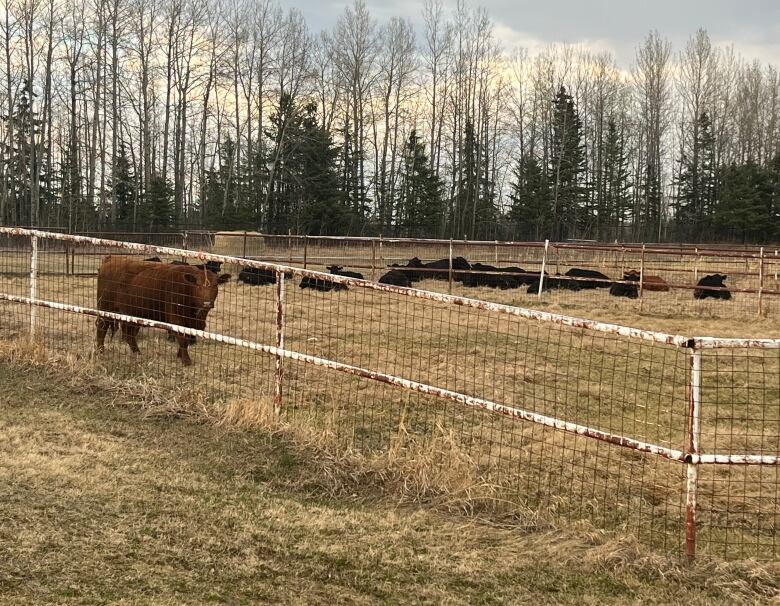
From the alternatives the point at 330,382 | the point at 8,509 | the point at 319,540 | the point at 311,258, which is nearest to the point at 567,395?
the point at 330,382

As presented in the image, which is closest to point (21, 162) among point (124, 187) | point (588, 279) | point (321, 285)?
point (124, 187)

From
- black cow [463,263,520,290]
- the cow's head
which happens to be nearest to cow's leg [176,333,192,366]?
the cow's head

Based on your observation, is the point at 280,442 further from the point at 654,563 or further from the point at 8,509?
the point at 654,563

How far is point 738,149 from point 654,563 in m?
67.5

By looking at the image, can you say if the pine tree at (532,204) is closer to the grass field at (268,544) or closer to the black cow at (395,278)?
the black cow at (395,278)

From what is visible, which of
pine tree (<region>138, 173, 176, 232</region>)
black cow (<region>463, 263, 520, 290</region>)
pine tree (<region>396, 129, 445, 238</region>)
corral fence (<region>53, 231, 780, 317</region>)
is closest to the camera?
corral fence (<region>53, 231, 780, 317</region>)

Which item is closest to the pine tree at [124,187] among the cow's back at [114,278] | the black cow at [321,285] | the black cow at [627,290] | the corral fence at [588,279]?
the corral fence at [588,279]

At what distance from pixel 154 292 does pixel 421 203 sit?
42.2 m

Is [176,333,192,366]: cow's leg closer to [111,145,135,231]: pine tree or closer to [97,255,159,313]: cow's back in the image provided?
[97,255,159,313]: cow's back

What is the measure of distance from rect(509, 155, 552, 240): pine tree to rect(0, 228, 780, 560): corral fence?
44.4 m

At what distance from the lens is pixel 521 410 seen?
4.01 m

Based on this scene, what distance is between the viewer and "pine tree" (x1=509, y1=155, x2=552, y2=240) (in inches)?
2094

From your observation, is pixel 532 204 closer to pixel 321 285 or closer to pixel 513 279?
pixel 513 279

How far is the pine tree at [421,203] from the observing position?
48.4m
